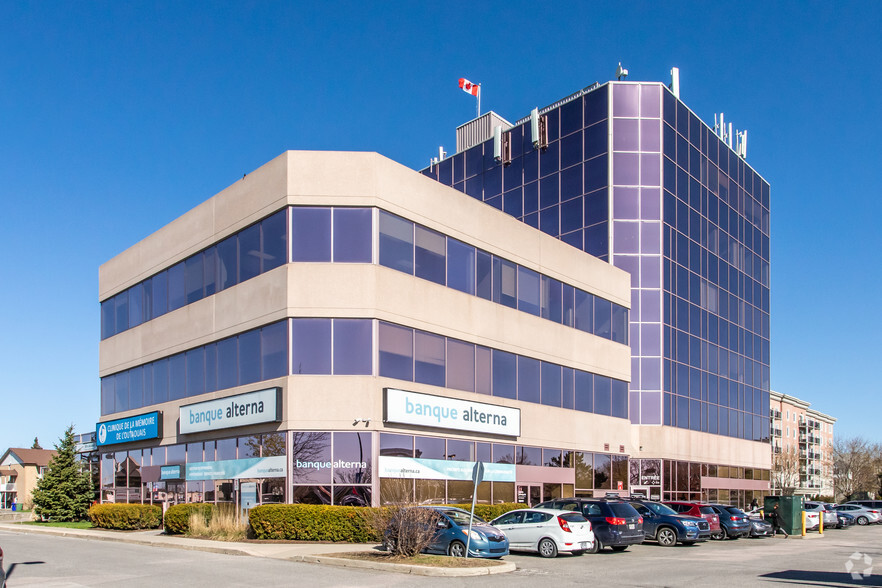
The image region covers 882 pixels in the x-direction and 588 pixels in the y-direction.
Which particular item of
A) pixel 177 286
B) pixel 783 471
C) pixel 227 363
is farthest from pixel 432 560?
pixel 783 471

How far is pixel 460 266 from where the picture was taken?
106 ft

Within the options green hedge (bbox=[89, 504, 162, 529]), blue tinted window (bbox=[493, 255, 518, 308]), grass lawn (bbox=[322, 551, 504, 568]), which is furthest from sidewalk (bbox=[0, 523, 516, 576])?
blue tinted window (bbox=[493, 255, 518, 308])

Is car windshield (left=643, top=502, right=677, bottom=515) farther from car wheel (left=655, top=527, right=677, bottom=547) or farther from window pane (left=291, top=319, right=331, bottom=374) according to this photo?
window pane (left=291, top=319, right=331, bottom=374)

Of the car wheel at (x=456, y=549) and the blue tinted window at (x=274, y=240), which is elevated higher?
the blue tinted window at (x=274, y=240)

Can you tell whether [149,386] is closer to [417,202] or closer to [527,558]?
[417,202]

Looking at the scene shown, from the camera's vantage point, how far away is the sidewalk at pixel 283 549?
18141mm

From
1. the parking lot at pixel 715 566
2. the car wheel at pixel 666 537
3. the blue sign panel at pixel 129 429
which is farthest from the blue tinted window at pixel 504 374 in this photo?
the blue sign panel at pixel 129 429

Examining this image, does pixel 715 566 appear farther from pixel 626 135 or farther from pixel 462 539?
pixel 626 135

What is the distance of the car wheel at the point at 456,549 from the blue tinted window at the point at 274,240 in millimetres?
12212

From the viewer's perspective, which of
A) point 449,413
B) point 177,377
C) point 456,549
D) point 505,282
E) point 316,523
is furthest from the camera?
point 177,377

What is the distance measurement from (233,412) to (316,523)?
6.21 metres

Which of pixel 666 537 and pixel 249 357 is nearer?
pixel 666 537

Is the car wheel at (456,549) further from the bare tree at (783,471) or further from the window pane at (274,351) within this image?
the bare tree at (783,471)

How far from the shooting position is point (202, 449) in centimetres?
3222
